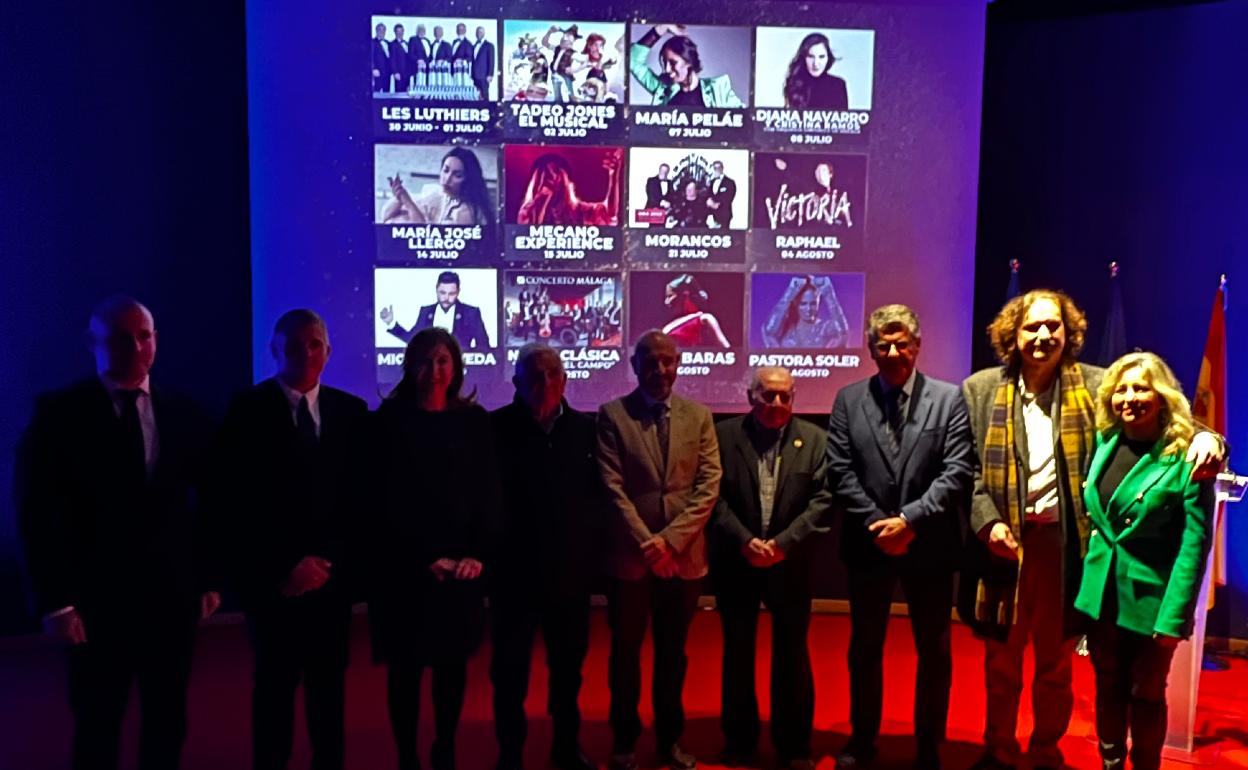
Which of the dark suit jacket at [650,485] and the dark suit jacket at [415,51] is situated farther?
the dark suit jacket at [415,51]

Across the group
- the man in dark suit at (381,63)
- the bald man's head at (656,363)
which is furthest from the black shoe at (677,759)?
the man in dark suit at (381,63)

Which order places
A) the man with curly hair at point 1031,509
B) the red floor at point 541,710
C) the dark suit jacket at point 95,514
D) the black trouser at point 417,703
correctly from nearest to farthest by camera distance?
1. the dark suit jacket at point 95,514
2. the black trouser at point 417,703
3. the man with curly hair at point 1031,509
4. the red floor at point 541,710

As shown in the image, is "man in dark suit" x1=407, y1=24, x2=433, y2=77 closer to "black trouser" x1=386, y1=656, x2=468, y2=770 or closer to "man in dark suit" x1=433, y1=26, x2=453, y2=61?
"man in dark suit" x1=433, y1=26, x2=453, y2=61

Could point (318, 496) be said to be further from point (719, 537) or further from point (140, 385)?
point (719, 537)

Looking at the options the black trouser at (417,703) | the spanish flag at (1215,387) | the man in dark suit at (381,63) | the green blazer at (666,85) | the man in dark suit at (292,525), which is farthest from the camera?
the green blazer at (666,85)

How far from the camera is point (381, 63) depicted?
15.6ft

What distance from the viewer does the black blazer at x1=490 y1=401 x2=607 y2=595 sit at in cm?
316

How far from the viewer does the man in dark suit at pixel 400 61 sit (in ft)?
15.6

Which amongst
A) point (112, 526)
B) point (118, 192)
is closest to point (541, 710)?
point (112, 526)

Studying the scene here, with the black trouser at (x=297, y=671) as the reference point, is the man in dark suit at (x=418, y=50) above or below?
above

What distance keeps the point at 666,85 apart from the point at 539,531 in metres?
2.85

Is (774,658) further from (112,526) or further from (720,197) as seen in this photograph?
(720,197)

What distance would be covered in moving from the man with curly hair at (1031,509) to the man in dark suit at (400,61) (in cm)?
333

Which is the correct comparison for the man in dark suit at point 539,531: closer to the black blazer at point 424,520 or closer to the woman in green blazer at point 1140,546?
the black blazer at point 424,520
